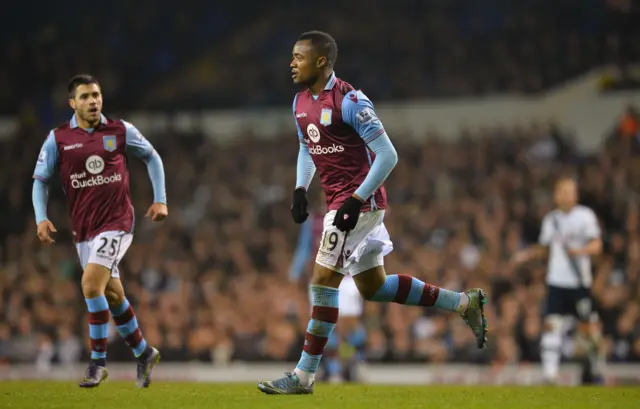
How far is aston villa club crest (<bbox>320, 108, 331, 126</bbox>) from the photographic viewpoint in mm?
7961

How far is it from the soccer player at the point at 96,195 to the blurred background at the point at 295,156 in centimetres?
Answer: 454

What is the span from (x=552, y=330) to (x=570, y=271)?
0.72 meters

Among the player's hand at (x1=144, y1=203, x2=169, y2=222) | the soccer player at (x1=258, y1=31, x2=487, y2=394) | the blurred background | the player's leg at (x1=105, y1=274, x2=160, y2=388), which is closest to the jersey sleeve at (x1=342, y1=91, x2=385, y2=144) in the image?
the soccer player at (x1=258, y1=31, x2=487, y2=394)

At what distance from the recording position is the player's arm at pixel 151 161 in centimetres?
920

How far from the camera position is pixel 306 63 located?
802cm

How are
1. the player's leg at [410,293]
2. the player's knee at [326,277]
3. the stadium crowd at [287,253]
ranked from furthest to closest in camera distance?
the stadium crowd at [287,253] → the player's leg at [410,293] → the player's knee at [326,277]

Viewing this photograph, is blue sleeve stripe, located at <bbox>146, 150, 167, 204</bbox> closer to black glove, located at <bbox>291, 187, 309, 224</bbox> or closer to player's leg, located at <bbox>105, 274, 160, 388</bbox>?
player's leg, located at <bbox>105, 274, 160, 388</bbox>

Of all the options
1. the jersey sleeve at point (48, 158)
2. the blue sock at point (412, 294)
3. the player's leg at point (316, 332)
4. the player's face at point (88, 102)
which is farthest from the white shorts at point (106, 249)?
the blue sock at point (412, 294)

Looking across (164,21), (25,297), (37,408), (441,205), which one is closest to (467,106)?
(441,205)

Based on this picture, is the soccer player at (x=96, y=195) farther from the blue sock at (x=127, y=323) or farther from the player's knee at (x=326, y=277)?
the player's knee at (x=326, y=277)

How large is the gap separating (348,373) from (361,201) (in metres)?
6.33

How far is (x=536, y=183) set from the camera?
17344 mm

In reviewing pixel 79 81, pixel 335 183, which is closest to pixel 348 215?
pixel 335 183

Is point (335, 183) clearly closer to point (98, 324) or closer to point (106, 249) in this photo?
point (106, 249)
